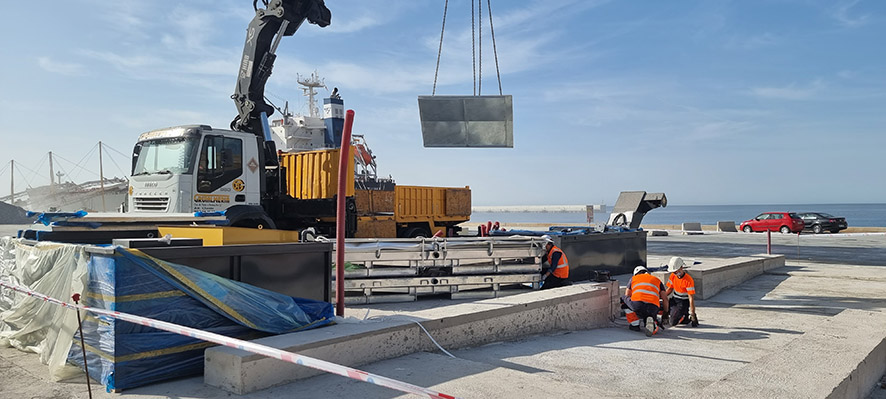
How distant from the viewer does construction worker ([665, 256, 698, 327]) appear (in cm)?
932

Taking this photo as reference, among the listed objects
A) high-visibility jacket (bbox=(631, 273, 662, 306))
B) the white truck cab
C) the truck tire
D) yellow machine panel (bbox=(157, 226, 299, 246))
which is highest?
the white truck cab

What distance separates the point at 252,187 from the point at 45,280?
6.08 metres

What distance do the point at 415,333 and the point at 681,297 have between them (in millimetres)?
5481

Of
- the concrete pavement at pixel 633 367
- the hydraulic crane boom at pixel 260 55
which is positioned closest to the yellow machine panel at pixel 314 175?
the hydraulic crane boom at pixel 260 55

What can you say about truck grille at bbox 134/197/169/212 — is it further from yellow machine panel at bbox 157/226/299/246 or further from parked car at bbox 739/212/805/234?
parked car at bbox 739/212/805/234

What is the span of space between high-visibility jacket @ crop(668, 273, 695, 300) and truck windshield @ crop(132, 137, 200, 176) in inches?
337

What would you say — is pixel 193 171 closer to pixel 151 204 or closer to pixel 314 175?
pixel 151 204

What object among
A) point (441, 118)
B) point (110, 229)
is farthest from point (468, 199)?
point (110, 229)

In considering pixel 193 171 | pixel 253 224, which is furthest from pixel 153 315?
pixel 253 224

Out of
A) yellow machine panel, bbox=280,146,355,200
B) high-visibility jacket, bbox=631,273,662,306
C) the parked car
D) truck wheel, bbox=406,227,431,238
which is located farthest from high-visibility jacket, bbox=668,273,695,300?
the parked car

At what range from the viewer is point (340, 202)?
590 cm

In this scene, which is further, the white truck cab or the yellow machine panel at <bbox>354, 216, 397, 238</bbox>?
the yellow machine panel at <bbox>354, 216, 397, 238</bbox>

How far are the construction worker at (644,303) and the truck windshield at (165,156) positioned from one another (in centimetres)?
781

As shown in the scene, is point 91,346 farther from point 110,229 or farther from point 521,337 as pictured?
point 521,337
